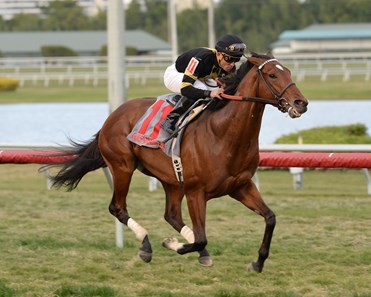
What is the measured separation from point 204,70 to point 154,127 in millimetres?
546

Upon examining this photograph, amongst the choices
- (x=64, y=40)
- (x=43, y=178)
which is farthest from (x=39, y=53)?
(x=43, y=178)

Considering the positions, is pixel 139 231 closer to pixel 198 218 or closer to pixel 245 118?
pixel 198 218

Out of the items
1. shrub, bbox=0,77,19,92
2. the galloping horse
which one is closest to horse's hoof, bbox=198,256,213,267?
the galloping horse

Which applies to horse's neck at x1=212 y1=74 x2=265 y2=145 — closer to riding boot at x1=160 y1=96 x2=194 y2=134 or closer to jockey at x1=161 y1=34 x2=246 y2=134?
jockey at x1=161 y1=34 x2=246 y2=134

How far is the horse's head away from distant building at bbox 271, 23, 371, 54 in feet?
184

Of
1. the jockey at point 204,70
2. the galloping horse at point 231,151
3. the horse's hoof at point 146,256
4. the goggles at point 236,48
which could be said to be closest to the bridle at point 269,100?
the galloping horse at point 231,151

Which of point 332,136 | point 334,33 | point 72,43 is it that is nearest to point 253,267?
point 332,136

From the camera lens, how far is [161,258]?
24.1 ft

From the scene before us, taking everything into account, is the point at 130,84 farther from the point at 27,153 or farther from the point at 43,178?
the point at 27,153

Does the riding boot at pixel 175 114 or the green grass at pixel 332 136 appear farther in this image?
the green grass at pixel 332 136

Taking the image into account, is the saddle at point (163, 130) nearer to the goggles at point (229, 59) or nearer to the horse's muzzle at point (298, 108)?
the goggles at point (229, 59)

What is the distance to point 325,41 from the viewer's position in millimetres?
63844

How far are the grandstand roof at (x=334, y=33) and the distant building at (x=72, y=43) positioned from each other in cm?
818

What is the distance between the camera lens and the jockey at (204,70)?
6.47 metres
